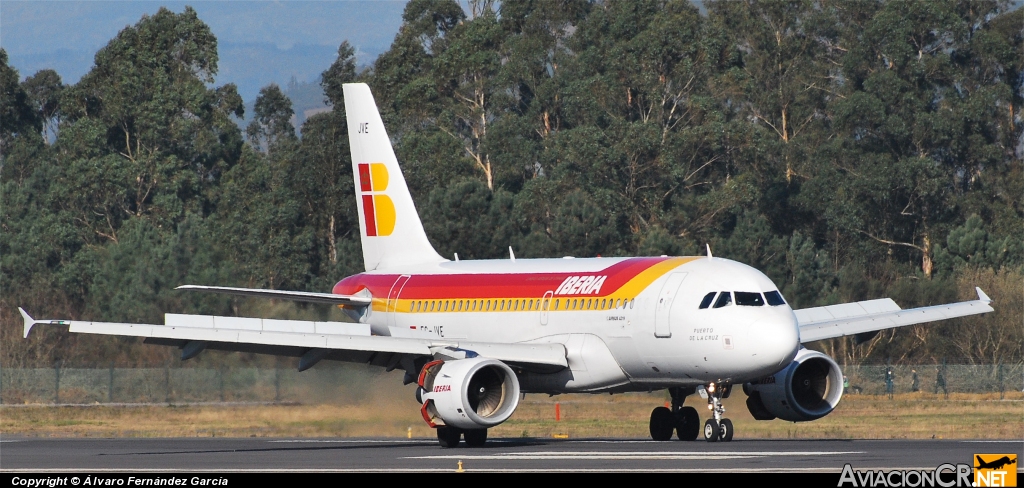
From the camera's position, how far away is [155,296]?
196 ft

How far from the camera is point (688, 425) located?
104 ft

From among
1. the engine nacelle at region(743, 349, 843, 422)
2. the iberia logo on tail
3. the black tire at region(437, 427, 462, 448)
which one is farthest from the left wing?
the iberia logo on tail

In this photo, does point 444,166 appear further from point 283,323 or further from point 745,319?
point 745,319

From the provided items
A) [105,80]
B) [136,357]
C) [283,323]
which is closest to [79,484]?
[283,323]

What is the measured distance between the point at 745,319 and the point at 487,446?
18.3 feet

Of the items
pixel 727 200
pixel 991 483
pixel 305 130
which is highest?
pixel 305 130

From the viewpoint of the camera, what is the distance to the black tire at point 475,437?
30.1 m

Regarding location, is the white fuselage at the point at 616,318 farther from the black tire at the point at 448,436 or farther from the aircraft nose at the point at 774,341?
the black tire at the point at 448,436

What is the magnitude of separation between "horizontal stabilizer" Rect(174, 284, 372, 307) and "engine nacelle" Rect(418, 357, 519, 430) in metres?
5.22

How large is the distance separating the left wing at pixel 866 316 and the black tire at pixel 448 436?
6.98 m

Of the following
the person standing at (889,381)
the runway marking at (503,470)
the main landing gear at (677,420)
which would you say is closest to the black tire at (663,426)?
the main landing gear at (677,420)

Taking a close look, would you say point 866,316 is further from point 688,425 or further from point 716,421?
point 716,421

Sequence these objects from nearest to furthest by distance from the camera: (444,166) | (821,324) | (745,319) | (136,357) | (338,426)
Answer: (745,319)
(821,324)
(338,426)
(136,357)
(444,166)

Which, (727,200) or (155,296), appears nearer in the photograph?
(155,296)
